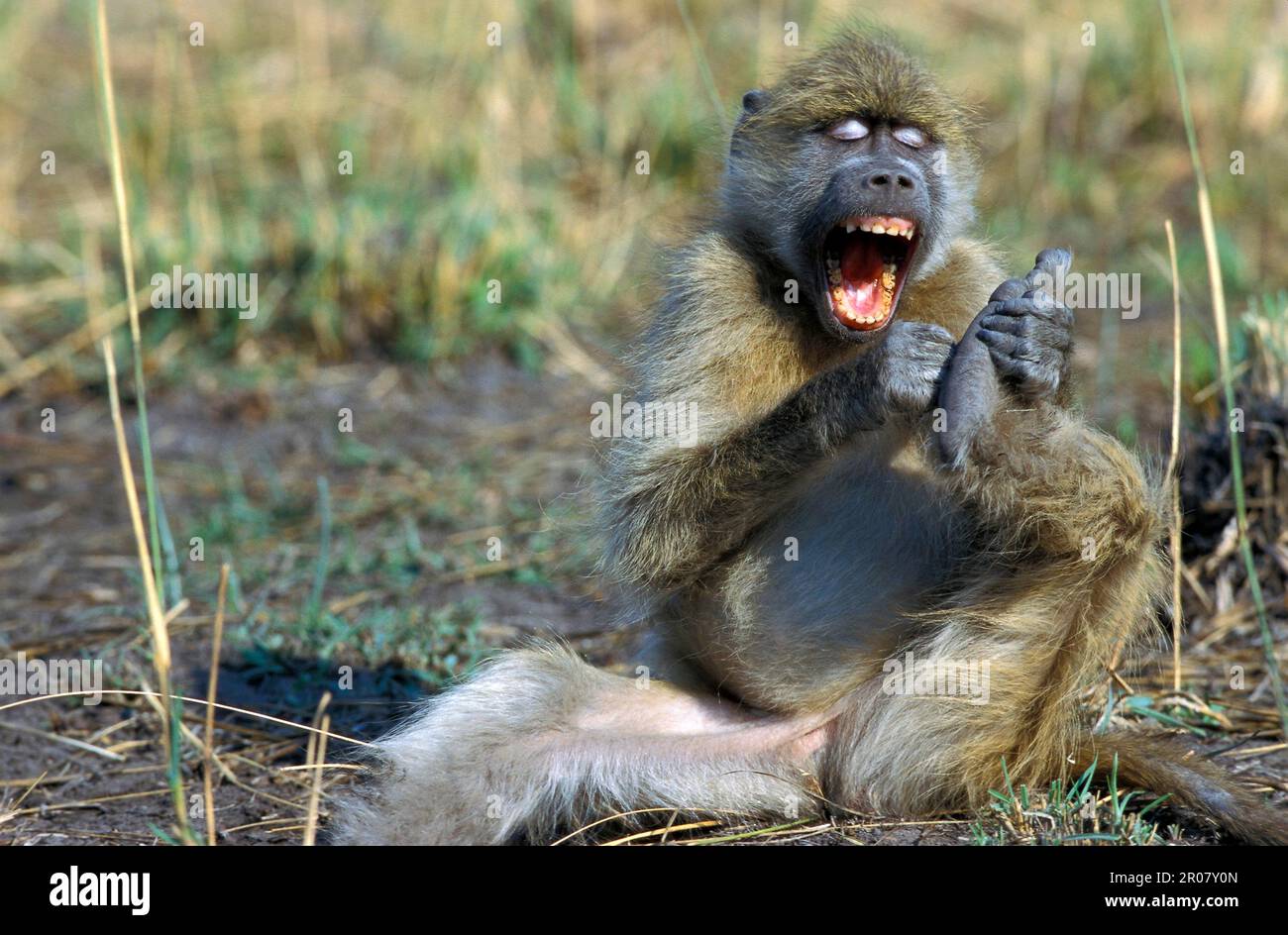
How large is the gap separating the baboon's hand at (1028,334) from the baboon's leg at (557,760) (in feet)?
3.11

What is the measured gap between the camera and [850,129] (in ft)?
11.3

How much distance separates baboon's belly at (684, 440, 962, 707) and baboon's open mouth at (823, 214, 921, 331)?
405mm

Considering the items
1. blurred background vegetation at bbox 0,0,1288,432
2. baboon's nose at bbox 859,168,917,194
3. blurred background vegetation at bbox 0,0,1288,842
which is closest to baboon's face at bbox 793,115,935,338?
baboon's nose at bbox 859,168,917,194

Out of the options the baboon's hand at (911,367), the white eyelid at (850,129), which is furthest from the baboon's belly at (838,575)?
the white eyelid at (850,129)

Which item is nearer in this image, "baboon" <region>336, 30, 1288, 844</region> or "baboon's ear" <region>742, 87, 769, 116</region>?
"baboon" <region>336, 30, 1288, 844</region>

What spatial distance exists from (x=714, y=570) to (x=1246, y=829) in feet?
3.95

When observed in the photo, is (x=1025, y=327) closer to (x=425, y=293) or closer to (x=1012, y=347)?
(x=1012, y=347)

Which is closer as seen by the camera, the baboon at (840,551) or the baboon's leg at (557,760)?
the baboon at (840,551)

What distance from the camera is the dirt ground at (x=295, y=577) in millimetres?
3467

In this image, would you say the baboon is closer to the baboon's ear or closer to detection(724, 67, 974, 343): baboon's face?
detection(724, 67, 974, 343): baboon's face

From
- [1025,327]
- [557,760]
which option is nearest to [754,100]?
[1025,327]

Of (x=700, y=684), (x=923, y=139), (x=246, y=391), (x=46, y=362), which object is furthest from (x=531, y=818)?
(x=46, y=362)

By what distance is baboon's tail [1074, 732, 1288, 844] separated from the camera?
9.48 ft

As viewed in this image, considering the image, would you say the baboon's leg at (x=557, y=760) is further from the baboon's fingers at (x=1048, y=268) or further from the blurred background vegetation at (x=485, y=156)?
the blurred background vegetation at (x=485, y=156)
